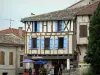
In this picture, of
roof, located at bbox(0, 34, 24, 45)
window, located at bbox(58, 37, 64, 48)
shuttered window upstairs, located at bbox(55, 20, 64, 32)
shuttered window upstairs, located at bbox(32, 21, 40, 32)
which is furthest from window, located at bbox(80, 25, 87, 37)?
roof, located at bbox(0, 34, 24, 45)

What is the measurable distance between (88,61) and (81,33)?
22387 mm

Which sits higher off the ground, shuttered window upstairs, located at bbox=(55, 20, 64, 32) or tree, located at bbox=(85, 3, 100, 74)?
shuttered window upstairs, located at bbox=(55, 20, 64, 32)

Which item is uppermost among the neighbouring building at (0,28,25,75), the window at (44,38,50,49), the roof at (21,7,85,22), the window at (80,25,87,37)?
the roof at (21,7,85,22)

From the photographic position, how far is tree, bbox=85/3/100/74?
1220 inches

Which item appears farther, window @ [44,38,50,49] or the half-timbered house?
window @ [44,38,50,49]

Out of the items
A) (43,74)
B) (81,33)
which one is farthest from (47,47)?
(43,74)

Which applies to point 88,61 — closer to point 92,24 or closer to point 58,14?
point 92,24

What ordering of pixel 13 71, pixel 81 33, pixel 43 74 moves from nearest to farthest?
pixel 43 74 < pixel 81 33 < pixel 13 71

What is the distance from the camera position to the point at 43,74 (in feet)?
159

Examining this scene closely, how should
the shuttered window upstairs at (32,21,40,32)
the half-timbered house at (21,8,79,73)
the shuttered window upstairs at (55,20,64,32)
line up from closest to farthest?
the half-timbered house at (21,8,79,73), the shuttered window upstairs at (55,20,64,32), the shuttered window upstairs at (32,21,40,32)

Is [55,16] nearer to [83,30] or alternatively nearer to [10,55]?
[83,30]

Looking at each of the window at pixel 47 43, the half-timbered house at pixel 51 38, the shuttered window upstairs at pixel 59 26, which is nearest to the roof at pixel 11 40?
the half-timbered house at pixel 51 38

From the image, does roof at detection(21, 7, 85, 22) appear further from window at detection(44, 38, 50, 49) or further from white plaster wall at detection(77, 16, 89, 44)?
white plaster wall at detection(77, 16, 89, 44)

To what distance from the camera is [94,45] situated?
31047 millimetres
